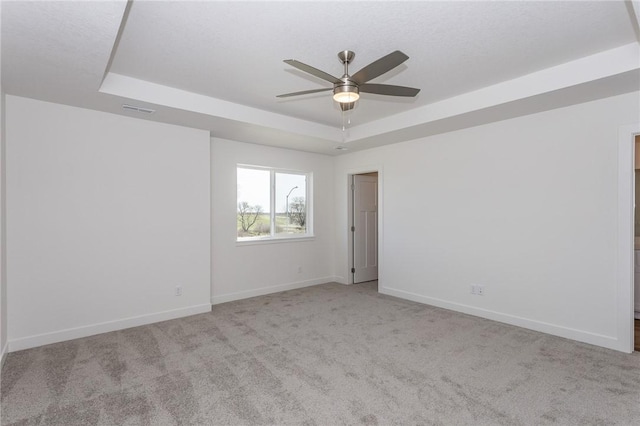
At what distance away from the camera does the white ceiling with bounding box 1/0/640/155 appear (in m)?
2.11

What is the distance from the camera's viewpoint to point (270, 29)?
2.37 m

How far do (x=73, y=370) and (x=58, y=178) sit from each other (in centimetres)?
194

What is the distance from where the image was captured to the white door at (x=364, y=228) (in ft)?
20.3

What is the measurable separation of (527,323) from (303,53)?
376cm

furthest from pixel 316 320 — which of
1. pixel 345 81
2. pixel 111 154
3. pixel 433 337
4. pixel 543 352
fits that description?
pixel 111 154

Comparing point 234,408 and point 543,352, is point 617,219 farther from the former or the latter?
point 234,408

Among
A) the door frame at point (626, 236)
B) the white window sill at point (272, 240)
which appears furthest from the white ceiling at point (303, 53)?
the white window sill at point (272, 240)

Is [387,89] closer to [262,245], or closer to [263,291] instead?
[262,245]

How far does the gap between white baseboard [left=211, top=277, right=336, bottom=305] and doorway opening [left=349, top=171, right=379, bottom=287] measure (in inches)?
22.8

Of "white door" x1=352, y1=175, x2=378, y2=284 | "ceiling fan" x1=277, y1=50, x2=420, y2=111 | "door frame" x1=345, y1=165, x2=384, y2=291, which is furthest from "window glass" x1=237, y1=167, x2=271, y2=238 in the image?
"ceiling fan" x1=277, y1=50, x2=420, y2=111

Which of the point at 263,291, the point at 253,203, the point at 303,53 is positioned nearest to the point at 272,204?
the point at 253,203

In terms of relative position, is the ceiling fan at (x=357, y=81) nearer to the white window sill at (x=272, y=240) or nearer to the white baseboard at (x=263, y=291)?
the white window sill at (x=272, y=240)

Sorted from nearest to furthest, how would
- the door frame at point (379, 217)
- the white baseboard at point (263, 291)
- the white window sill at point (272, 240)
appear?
the white baseboard at point (263, 291) → the white window sill at point (272, 240) → the door frame at point (379, 217)

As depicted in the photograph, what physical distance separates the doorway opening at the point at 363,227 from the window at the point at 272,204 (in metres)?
0.86
